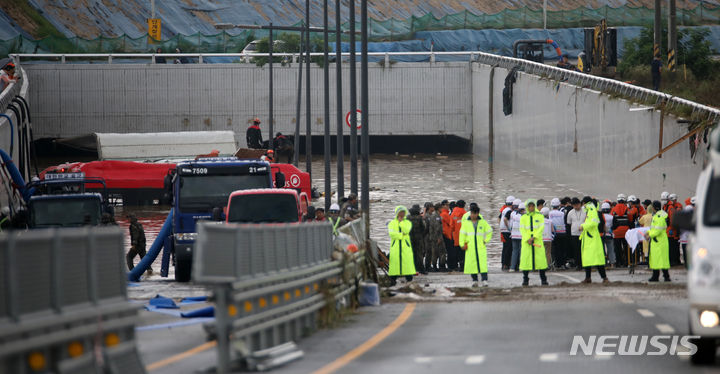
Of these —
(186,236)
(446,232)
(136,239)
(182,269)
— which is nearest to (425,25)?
(446,232)

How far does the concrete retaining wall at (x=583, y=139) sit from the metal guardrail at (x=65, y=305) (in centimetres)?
2301

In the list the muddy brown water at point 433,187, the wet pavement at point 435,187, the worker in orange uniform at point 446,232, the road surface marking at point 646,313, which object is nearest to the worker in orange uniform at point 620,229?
the worker in orange uniform at point 446,232

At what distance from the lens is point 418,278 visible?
966 inches

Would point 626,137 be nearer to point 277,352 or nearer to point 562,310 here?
point 562,310

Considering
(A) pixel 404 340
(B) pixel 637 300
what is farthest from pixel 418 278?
(A) pixel 404 340

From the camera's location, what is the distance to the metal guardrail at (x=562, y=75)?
32594mm

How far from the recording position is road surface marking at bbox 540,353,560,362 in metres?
11.5

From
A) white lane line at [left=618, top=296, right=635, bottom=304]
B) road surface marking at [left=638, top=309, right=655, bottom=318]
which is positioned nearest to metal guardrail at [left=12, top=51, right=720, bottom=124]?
white lane line at [left=618, top=296, right=635, bottom=304]

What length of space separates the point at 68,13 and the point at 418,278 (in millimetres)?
61465

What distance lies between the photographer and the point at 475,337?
1351 centimetres

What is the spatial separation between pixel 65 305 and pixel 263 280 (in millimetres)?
3302

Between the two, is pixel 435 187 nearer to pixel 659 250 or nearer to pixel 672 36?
pixel 672 36

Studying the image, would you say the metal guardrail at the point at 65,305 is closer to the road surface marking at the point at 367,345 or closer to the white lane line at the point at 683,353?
the road surface marking at the point at 367,345

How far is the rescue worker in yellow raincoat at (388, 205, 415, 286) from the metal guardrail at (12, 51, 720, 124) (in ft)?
38.7
